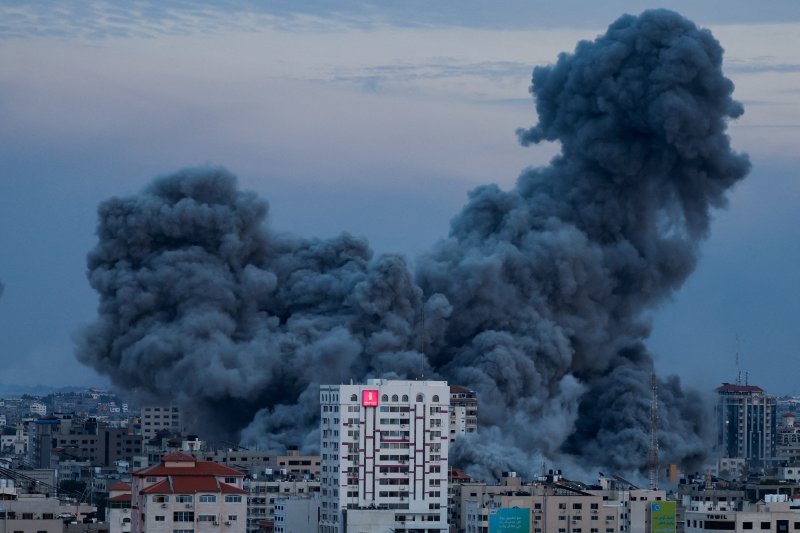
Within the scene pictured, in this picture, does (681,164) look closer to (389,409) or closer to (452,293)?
(452,293)

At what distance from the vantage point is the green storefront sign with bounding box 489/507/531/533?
63688 mm

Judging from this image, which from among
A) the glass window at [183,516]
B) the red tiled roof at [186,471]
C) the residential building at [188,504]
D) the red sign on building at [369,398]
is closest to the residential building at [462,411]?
the red sign on building at [369,398]

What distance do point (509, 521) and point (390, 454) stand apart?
472 cm

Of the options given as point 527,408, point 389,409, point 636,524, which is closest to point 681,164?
point 527,408

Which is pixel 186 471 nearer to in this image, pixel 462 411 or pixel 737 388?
pixel 462 411

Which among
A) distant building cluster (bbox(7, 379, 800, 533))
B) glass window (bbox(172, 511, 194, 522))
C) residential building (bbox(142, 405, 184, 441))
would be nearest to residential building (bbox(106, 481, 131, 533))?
distant building cluster (bbox(7, 379, 800, 533))

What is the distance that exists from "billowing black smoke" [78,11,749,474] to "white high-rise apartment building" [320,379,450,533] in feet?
87.9

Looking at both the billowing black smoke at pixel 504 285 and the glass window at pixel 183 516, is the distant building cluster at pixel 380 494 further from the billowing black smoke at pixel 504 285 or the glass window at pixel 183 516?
the billowing black smoke at pixel 504 285

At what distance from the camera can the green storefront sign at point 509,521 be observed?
63.7 m

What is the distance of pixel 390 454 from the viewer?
60.8m

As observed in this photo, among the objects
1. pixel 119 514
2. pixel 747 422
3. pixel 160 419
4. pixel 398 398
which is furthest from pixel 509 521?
pixel 747 422

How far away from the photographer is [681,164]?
94000 mm

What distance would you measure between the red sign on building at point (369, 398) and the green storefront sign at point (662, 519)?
10.6m

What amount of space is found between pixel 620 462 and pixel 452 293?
9819mm
